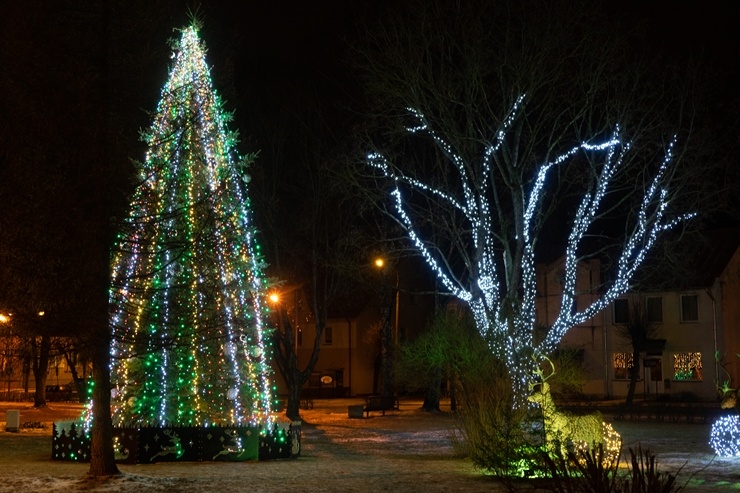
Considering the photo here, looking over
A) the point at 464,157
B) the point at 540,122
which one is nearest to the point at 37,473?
the point at 464,157

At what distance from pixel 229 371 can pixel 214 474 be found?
2894mm

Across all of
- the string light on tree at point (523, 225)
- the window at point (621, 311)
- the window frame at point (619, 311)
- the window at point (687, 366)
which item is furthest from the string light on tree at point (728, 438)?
the window at point (621, 311)

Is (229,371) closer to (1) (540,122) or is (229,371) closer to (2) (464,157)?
(2) (464,157)

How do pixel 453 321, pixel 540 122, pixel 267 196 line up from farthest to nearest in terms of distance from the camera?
pixel 267 196, pixel 453 321, pixel 540 122

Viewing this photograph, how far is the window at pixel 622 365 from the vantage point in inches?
2162

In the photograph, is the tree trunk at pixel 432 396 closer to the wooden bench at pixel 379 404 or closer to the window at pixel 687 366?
the wooden bench at pixel 379 404

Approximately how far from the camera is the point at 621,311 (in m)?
55.7

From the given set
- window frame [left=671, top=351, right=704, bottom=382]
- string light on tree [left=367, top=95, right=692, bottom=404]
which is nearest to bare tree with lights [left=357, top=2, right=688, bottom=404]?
string light on tree [left=367, top=95, right=692, bottom=404]

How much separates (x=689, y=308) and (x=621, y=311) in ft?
13.9

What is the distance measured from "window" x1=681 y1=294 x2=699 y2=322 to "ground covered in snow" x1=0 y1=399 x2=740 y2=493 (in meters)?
24.0

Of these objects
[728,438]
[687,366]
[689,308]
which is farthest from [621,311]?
[728,438]

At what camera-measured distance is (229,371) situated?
19.4 meters

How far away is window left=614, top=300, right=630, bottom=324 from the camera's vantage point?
182ft

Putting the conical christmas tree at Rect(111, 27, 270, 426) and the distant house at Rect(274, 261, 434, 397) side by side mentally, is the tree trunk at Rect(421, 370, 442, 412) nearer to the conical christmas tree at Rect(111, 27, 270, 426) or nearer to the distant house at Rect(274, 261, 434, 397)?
the distant house at Rect(274, 261, 434, 397)
